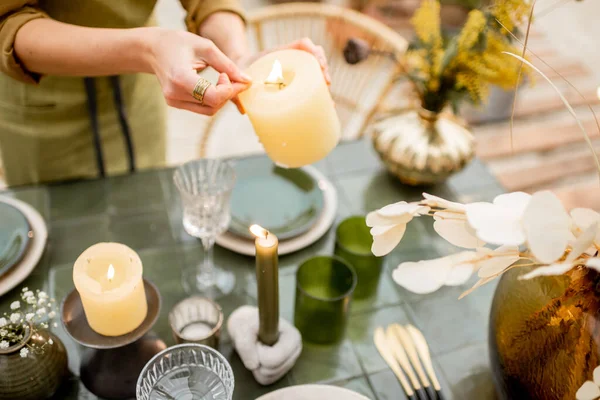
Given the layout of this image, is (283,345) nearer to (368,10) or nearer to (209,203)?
(209,203)

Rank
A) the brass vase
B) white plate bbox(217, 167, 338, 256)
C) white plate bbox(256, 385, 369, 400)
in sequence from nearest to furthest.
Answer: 1. white plate bbox(256, 385, 369, 400)
2. white plate bbox(217, 167, 338, 256)
3. the brass vase

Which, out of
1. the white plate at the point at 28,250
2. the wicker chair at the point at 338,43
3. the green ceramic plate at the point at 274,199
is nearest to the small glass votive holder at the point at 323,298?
the green ceramic plate at the point at 274,199

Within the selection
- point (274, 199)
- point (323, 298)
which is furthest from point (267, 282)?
point (274, 199)

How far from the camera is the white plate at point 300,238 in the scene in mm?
955

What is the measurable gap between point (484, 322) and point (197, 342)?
0.48m

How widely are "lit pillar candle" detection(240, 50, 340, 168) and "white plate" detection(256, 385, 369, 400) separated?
322 mm

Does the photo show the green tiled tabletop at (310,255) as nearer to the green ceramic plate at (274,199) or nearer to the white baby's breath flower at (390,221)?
the green ceramic plate at (274,199)

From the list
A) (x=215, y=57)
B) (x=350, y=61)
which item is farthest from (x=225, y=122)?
(x=215, y=57)

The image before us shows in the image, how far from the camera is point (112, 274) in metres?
0.66

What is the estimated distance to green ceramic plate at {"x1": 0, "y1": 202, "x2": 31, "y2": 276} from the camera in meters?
0.86

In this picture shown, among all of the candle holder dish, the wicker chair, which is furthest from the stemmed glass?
the wicker chair

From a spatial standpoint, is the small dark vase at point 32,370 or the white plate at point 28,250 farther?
the white plate at point 28,250

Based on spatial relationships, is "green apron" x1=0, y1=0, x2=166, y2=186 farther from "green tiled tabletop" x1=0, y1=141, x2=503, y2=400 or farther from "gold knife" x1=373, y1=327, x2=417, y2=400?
"gold knife" x1=373, y1=327, x2=417, y2=400

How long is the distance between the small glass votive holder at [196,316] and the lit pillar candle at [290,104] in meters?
0.25
